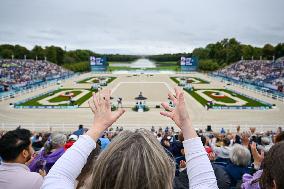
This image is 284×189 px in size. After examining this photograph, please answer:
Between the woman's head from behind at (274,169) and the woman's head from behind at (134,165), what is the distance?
678 mm

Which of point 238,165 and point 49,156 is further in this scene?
point 238,165

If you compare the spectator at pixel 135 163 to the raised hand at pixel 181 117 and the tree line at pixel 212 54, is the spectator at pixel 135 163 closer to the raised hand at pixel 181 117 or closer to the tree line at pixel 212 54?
the raised hand at pixel 181 117

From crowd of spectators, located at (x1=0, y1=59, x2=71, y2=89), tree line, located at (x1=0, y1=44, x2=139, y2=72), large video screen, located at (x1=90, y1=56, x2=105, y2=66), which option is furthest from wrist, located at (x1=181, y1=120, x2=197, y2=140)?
tree line, located at (x1=0, y1=44, x2=139, y2=72)

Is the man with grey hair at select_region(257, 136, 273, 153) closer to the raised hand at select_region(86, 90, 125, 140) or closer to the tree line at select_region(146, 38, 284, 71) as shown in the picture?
the raised hand at select_region(86, 90, 125, 140)

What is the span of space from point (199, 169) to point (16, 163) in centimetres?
236

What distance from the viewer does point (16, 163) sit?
3541 millimetres

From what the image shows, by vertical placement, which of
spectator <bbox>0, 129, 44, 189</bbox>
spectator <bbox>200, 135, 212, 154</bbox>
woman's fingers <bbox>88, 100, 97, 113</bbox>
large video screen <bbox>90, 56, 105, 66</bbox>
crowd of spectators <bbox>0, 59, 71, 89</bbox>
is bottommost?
crowd of spectators <bbox>0, 59, 71, 89</bbox>

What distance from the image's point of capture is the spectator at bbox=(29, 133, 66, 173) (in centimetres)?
462

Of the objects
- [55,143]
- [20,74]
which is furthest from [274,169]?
[20,74]

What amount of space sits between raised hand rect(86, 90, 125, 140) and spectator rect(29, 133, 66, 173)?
2.45 m

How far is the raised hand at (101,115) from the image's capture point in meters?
2.30

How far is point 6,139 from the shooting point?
3.84m

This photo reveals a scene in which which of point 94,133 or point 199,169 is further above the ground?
point 94,133

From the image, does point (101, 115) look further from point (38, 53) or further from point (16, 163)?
point (38, 53)
